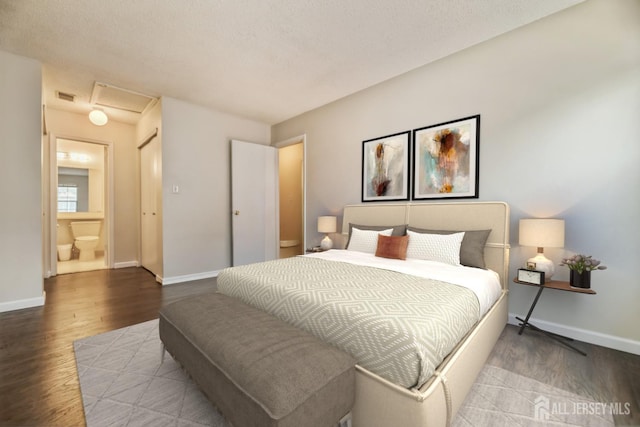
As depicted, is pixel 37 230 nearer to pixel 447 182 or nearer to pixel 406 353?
pixel 406 353

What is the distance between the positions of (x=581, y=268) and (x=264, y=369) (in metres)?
2.36

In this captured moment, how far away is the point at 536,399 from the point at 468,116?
2394 mm

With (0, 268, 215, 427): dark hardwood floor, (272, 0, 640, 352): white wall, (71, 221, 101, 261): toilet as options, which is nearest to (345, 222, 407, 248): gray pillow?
(272, 0, 640, 352): white wall

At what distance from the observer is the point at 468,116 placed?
8.91 ft

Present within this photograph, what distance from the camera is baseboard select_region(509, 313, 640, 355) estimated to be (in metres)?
1.97

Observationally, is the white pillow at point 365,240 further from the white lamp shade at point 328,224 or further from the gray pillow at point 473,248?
the gray pillow at point 473,248

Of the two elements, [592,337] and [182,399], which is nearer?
[182,399]

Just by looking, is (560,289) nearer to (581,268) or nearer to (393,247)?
(581,268)

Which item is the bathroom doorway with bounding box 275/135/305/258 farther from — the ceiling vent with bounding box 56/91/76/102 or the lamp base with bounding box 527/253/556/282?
the lamp base with bounding box 527/253/556/282

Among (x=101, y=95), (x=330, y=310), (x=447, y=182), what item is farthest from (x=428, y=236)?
(x=101, y=95)

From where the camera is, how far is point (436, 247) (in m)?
2.49

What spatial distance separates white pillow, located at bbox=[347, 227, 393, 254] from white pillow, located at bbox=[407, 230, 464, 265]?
364mm

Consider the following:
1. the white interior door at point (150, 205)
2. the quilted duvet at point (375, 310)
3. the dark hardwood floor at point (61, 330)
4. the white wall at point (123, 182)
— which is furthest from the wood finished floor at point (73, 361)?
the white wall at point (123, 182)

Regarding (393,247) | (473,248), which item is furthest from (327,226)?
(473,248)
